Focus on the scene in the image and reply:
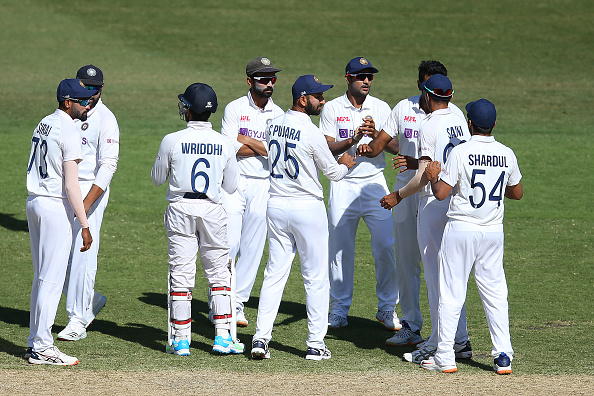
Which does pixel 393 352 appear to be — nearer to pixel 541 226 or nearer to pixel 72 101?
pixel 72 101

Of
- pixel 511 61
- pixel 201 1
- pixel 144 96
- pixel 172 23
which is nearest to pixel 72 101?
pixel 144 96

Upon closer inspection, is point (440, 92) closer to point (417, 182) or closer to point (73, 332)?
point (417, 182)

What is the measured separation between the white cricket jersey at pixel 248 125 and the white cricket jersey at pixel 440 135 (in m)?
2.05

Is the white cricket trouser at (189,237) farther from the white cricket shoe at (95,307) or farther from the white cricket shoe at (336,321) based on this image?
the white cricket shoe at (336,321)

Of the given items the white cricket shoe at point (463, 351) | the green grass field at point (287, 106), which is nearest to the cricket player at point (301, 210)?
the green grass field at point (287, 106)

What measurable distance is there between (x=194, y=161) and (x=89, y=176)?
4.74 ft

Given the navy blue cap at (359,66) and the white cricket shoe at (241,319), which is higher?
the navy blue cap at (359,66)

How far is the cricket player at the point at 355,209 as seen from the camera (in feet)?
28.1

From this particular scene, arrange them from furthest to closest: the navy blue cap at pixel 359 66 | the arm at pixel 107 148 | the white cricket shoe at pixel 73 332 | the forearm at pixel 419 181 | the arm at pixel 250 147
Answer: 1. the arm at pixel 250 147
2. the navy blue cap at pixel 359 66
3. the arm at pixel 107 148
4. the white cricket shoe at pixel 73 332
5. the forearm at pixel 419 181

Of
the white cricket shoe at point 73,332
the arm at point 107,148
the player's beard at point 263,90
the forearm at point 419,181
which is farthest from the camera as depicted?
the player's beard at point 263,90

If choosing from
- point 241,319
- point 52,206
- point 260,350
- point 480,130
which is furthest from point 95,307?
point 480,130

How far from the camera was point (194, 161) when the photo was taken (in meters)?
7.07

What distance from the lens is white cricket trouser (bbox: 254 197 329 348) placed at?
7191mm

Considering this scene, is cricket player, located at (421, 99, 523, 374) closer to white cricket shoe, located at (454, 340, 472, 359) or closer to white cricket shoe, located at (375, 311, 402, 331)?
white cricket shoe, located at (454, 340, 472, 359)
